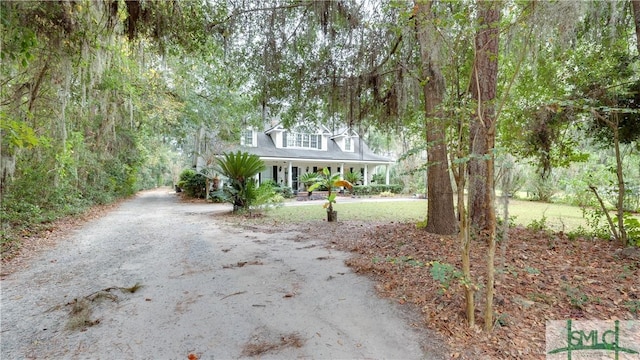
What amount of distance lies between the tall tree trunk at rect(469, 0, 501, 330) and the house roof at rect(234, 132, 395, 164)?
1271 cm

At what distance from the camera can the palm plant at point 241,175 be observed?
9.43 m

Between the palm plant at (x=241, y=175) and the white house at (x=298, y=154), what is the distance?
26.6 ft

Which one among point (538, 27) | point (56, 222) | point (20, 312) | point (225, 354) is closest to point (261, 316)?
point (225, 354)

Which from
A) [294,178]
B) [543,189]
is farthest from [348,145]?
[543,189]

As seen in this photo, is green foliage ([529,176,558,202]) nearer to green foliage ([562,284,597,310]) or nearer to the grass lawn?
the grass lawn

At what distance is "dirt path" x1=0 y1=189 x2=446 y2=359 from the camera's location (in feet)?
7.38

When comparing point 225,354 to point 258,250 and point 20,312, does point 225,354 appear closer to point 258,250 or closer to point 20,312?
point 20,312

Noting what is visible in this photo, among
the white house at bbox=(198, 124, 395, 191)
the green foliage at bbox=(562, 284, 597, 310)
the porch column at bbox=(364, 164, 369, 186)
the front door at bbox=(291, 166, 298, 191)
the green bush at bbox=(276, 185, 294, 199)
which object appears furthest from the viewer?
the porch column at bbox=(364, 164, 369, 186)

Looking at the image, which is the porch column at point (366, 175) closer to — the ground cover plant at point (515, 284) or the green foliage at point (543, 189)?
the green foliage at point (543, 189)

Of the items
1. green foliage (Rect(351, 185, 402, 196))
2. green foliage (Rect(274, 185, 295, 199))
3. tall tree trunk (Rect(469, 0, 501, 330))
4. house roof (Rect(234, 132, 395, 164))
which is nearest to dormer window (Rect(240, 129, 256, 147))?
house roof (Rect(234, 132, 395, 164))

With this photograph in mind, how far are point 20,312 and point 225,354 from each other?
2400mm

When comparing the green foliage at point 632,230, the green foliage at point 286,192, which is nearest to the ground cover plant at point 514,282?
the green foliage at point 632,230
